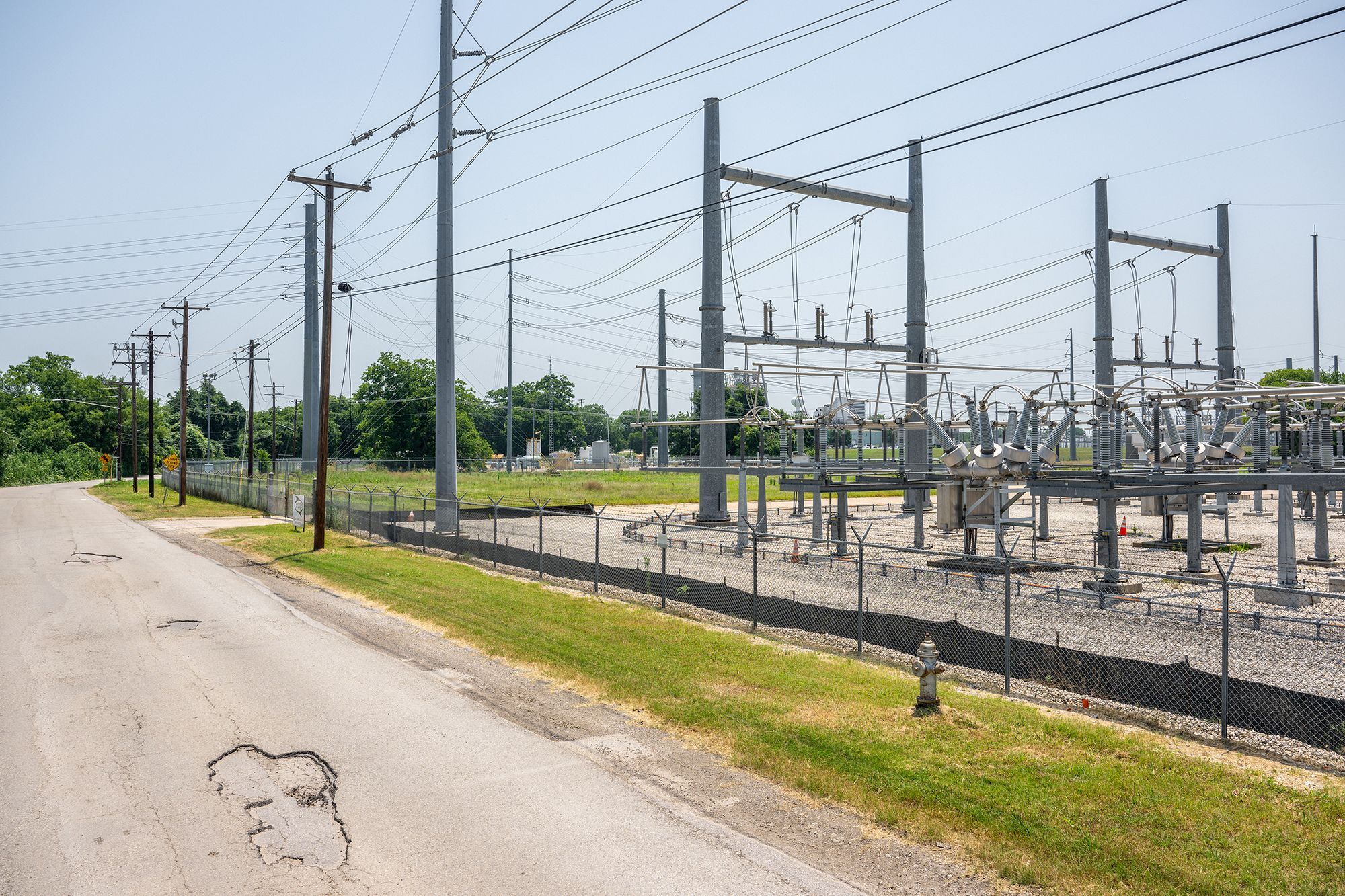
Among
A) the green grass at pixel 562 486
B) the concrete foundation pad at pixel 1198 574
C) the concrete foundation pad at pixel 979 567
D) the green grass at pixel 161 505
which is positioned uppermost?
the green grass at pixel 562 486

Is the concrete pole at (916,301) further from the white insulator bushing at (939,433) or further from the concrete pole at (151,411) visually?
the concrete pole at (151,411)

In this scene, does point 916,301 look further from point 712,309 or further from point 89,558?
point 89,558

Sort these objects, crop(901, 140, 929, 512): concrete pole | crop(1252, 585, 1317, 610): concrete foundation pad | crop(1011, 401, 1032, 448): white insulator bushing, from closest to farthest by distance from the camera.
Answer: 1. crop(1252, 585, 1317, 610): concrete foundation pad
2. crop(1011, 401, 1032, 448): white insulator bushing
3. crop(901, 140, 929, 512): concrete pole

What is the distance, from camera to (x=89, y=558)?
84.1 feet

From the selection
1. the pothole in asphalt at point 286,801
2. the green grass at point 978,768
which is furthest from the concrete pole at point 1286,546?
the pothole in asphalt at point 286,801

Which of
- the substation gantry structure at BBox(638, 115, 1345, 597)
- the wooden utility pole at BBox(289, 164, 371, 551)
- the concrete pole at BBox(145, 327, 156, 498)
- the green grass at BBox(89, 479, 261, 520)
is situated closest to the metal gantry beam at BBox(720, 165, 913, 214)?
the substation gantry structure at BBox(638, 115, 1345, 597)

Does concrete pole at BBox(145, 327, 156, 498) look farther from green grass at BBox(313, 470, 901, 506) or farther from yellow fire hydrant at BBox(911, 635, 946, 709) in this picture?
yellow fire hydrant at BBox(911, 635, 946, 709)

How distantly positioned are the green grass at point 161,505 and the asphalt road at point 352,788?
32342 mm

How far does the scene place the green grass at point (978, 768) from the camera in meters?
6.47

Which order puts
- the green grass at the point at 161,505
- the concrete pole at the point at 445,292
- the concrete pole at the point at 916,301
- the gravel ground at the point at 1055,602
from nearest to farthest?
the gravel ground at the point at 1055,602
the concrete pole at the point at 445,292
the concrete pole at the point at 916,301
the green grass at the point at 161,505

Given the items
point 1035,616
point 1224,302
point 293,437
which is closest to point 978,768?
point 1035,616

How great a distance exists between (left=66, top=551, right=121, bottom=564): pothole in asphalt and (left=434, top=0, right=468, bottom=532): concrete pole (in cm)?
891

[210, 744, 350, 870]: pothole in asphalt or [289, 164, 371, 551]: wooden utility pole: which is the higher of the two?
[289, 164, 371, 551]: wooden utility pole

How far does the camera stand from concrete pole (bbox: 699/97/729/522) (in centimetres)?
3120
